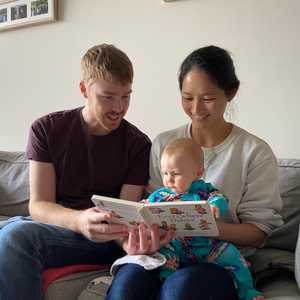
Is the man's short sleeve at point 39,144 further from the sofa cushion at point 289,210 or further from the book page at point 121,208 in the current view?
the sofa cushion at point 289,210

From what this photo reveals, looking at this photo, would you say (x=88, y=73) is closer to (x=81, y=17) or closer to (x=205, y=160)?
(x=205, y=160)

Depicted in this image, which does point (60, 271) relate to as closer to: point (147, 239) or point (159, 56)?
point (147, 239)

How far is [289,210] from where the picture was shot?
152 centimetres

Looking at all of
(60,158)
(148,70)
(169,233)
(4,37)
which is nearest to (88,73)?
(60,158)

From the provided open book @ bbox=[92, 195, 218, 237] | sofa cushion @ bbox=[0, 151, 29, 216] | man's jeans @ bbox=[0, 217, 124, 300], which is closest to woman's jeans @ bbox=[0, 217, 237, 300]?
man's jeans @ bbox=[0, 217, 124, 300]

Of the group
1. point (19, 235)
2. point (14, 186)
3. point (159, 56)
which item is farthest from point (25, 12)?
point (19, 235)

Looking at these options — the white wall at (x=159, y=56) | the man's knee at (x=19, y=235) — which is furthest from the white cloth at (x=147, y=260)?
the white wall at (x=159, y=56)

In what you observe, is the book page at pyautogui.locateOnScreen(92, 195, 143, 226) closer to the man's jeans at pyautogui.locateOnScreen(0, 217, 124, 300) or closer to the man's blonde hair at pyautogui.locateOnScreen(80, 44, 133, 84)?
the man's jeans at pyautogui.locateOnScreen(0, 217, 124, 300)

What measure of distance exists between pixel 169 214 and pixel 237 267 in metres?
0.27

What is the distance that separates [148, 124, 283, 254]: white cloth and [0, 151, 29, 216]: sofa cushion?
1.03m

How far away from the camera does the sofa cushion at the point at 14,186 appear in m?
2.08

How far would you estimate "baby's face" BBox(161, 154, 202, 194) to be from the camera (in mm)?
1196

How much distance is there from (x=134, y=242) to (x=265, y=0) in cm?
119

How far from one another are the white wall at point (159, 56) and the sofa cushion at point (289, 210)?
27 cm
